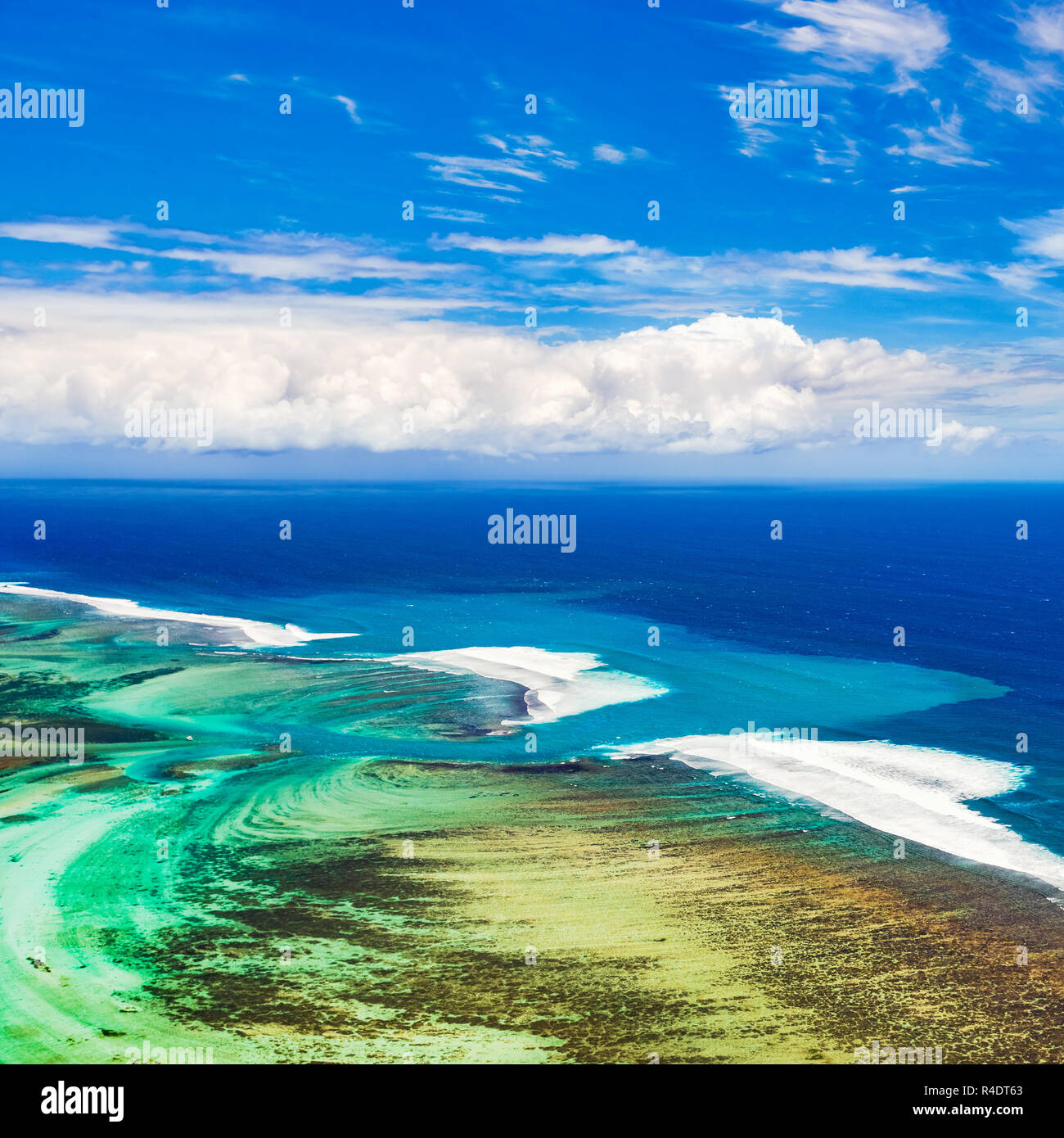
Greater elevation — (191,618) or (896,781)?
(191,618)

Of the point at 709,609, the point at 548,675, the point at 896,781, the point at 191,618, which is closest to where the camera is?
the point at 896,781

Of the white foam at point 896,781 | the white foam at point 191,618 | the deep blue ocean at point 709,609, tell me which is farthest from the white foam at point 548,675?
the white foam at point 191,618

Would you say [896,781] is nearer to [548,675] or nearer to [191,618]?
[548,675]

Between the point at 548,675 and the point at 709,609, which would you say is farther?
the point at 709,609

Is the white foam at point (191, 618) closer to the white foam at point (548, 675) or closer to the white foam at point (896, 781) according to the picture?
the white foam at point (548, 675)

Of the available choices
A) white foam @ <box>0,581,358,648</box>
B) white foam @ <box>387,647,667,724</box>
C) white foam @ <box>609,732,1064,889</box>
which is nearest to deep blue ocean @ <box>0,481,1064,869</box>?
white foam @ <box>609,732,1064,889</box>

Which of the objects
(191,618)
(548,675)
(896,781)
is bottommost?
(896,781)

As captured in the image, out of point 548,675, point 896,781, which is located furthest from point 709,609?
point 896,781

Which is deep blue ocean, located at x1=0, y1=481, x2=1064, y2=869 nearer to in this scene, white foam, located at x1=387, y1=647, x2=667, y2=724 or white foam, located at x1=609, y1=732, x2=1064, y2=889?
white foam, located at x1=609, y1=732, x2=1064, y2=889
